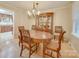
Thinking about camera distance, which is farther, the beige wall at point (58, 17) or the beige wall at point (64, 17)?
the beige wall at point (58, 17)

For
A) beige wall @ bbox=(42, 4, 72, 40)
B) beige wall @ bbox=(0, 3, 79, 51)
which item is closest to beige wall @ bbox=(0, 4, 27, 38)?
beige wall @ bbox=(0, 3, 79, 51)

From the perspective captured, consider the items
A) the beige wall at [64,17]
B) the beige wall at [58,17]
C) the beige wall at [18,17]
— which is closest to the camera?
the beige wall at [64,17]

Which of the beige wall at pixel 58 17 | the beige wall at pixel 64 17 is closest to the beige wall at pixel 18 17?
the beige wall at pixel 58 17

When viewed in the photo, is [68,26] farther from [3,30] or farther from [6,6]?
[3,30]

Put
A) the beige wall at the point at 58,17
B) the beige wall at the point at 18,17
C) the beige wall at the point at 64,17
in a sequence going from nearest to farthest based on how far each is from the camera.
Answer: the beige wall at the point at 64,17
the beige wall at the point at 58,17
the beige wall at the point at 18,17

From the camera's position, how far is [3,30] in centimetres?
1094

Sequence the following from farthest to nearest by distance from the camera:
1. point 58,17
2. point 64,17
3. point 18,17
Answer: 1. point 58,17
2. point 18,17
3. point 64,17

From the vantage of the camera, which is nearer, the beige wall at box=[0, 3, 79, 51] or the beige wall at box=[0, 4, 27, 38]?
the beige wall at box=[0, 3, 79, 51]

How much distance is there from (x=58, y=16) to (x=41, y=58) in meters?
4.31

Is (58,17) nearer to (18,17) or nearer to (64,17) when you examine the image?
(64,17)

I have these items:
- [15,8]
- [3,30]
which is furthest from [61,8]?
[3,30]

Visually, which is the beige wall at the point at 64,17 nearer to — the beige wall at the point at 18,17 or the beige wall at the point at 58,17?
the beige wall at the point at 58,17

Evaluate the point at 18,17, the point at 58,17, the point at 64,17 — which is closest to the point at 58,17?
the point at 58,17

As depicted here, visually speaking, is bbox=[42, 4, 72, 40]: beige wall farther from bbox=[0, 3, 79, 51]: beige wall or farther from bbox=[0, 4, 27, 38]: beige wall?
bbox=[0, 4, 27, 38]: beige wall
